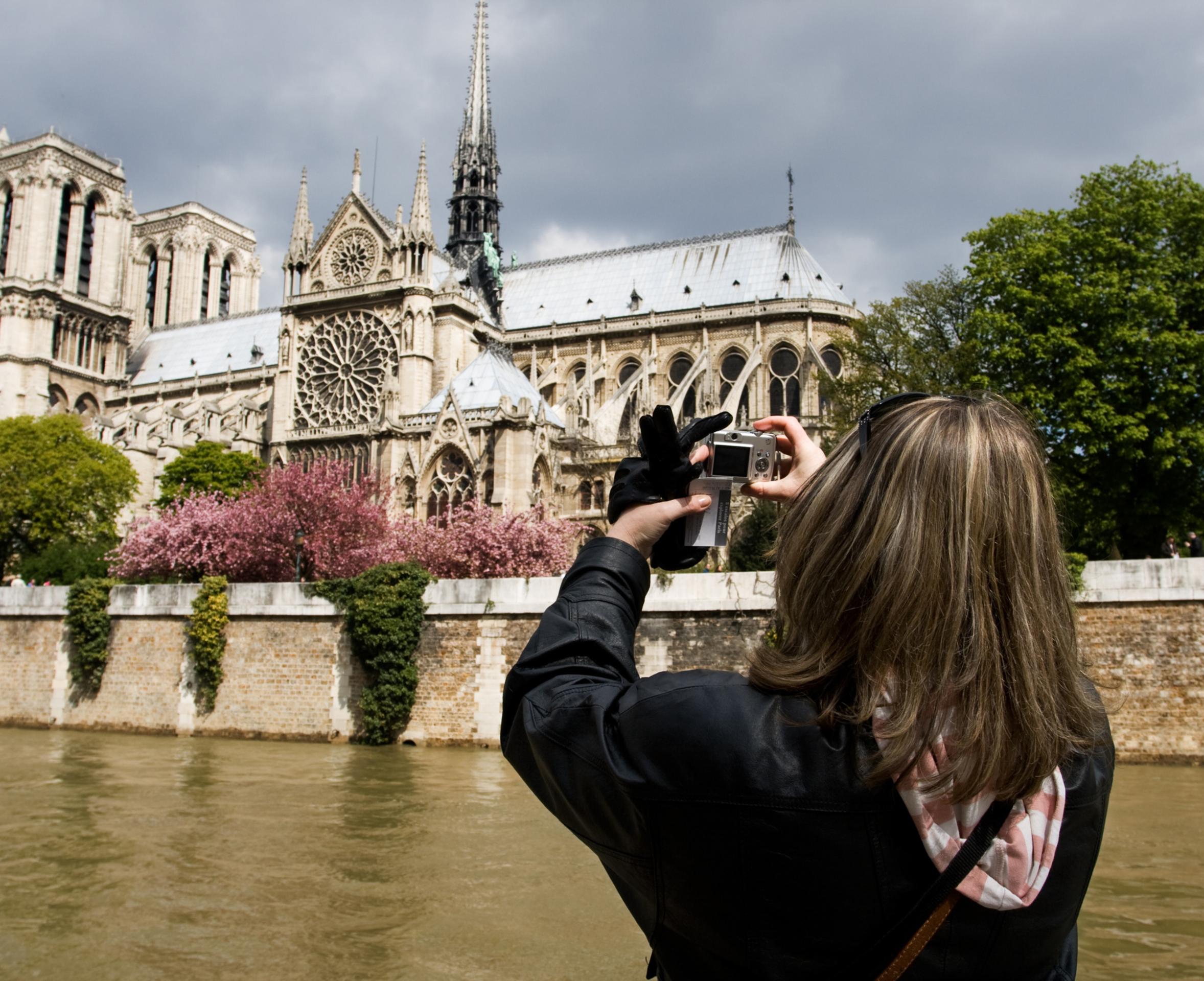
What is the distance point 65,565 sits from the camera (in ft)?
88.2

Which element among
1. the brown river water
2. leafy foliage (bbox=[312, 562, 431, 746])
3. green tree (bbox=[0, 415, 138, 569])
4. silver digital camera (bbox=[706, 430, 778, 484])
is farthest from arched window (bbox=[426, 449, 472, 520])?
silver digital camera (bbox=[706, 430, 778, 484])

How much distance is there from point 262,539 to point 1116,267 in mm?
17312

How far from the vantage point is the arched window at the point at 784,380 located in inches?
1420

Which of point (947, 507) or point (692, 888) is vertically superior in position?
point (947, 507)

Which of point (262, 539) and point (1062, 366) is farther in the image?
point (262, 539)

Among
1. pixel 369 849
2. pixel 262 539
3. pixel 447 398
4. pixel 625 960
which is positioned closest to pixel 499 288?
pixel 447 398

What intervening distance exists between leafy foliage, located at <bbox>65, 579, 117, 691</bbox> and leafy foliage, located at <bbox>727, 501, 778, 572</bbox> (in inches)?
448

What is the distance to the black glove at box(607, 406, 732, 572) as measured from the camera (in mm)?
1556

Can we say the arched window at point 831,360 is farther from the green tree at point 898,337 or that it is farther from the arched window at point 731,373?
the green tree at point 898,337

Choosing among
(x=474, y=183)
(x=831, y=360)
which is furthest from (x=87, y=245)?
(x=831, y=360)

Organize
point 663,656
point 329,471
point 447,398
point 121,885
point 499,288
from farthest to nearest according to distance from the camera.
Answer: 1. point 499,288
2. point 447,398
3. point 329,471
4. point 663,656
5. point 121,885

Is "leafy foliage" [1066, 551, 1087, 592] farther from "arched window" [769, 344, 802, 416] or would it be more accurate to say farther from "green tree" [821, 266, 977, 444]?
"arched window" [769, 344, 802, 416]

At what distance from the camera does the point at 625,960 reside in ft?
21.6

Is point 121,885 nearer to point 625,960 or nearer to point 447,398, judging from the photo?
point 625,960
